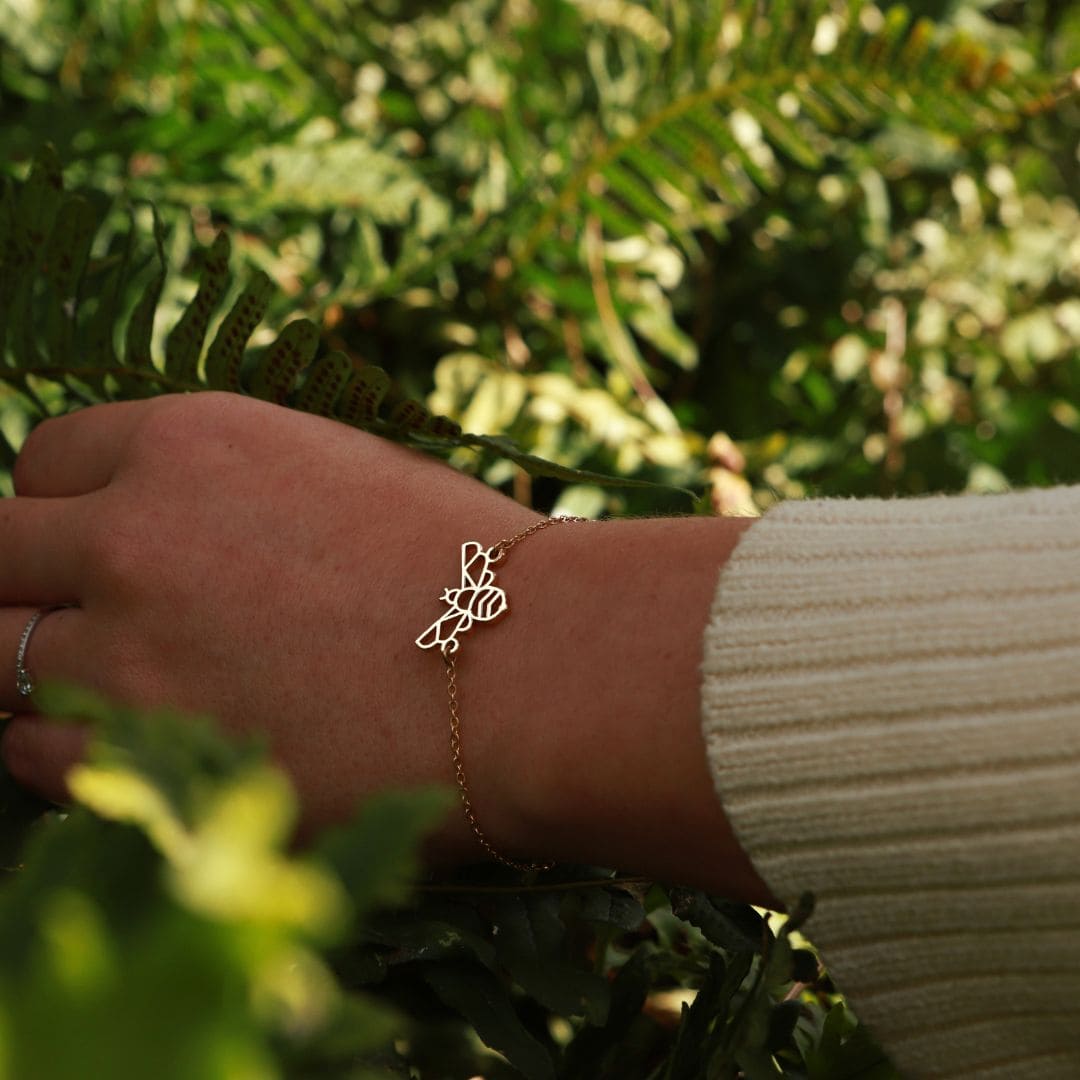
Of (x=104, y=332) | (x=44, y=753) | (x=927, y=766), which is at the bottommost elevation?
(x=44, y=753)

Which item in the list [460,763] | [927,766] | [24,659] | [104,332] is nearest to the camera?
[927,766]

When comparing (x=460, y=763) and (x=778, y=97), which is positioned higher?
(x=778, y=97)

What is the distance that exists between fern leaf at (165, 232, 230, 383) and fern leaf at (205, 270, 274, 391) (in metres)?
0.01

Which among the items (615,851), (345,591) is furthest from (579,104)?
(615,851)

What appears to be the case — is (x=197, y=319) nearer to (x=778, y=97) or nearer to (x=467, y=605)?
(x=467, y=605)

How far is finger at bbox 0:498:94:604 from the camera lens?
720mm

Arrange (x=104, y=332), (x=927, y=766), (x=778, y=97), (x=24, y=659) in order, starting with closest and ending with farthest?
1. (x=927, y=766)
2. (x=24, y=659)
3. (x=104, y=332)
4. (x=778, y=97)

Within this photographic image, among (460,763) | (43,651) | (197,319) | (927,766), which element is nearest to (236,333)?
(197,319)

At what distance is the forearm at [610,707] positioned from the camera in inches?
21.9

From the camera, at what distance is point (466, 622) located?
631mm

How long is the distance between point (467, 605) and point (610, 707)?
11 cm

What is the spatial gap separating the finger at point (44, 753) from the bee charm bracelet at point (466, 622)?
0.22 m

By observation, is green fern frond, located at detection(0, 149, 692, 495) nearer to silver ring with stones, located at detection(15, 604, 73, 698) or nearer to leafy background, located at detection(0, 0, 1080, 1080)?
leafy background, located at detection(0, 0, 1080, 1080)

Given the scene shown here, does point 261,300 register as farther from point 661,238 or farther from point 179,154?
point 661,238
